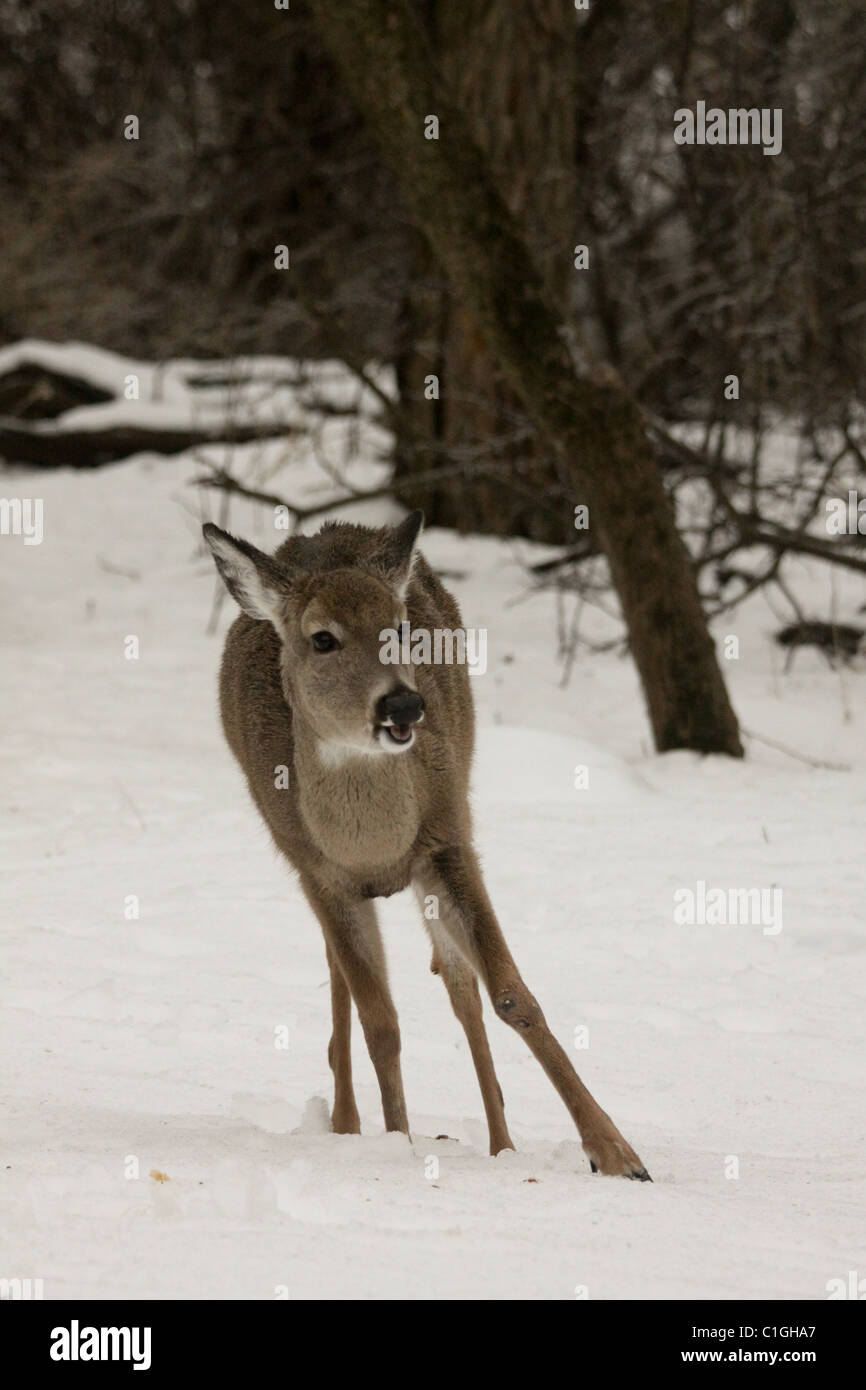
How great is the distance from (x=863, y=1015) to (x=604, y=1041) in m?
0.98

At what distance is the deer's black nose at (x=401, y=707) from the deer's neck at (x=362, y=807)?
0.92ft

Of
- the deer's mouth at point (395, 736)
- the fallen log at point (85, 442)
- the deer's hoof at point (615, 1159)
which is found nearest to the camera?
the deer's hoof at point (615, 1159)

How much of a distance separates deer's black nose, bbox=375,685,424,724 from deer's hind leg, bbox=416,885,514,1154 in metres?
0.74

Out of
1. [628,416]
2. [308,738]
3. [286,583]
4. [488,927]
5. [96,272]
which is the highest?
[96,272]

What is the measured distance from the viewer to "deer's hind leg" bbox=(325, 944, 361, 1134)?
541 centimetres

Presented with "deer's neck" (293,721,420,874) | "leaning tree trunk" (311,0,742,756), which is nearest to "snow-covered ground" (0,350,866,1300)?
"leaning tree trunk" (311,0,742,756)

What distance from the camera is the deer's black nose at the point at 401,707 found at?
459 cm

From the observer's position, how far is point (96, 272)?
20672 millimetres

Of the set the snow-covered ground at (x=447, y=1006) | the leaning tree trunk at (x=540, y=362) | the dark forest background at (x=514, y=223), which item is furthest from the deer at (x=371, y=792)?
the dark forest background at (x=514, y=223)

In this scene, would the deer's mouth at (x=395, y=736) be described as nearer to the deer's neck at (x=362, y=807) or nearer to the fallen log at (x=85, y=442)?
the deer's neck at (x=362, y=807)

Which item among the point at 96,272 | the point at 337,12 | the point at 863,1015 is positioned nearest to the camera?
the point at 863,1015

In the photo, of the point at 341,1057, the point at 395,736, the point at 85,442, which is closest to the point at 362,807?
the point at 395,736
